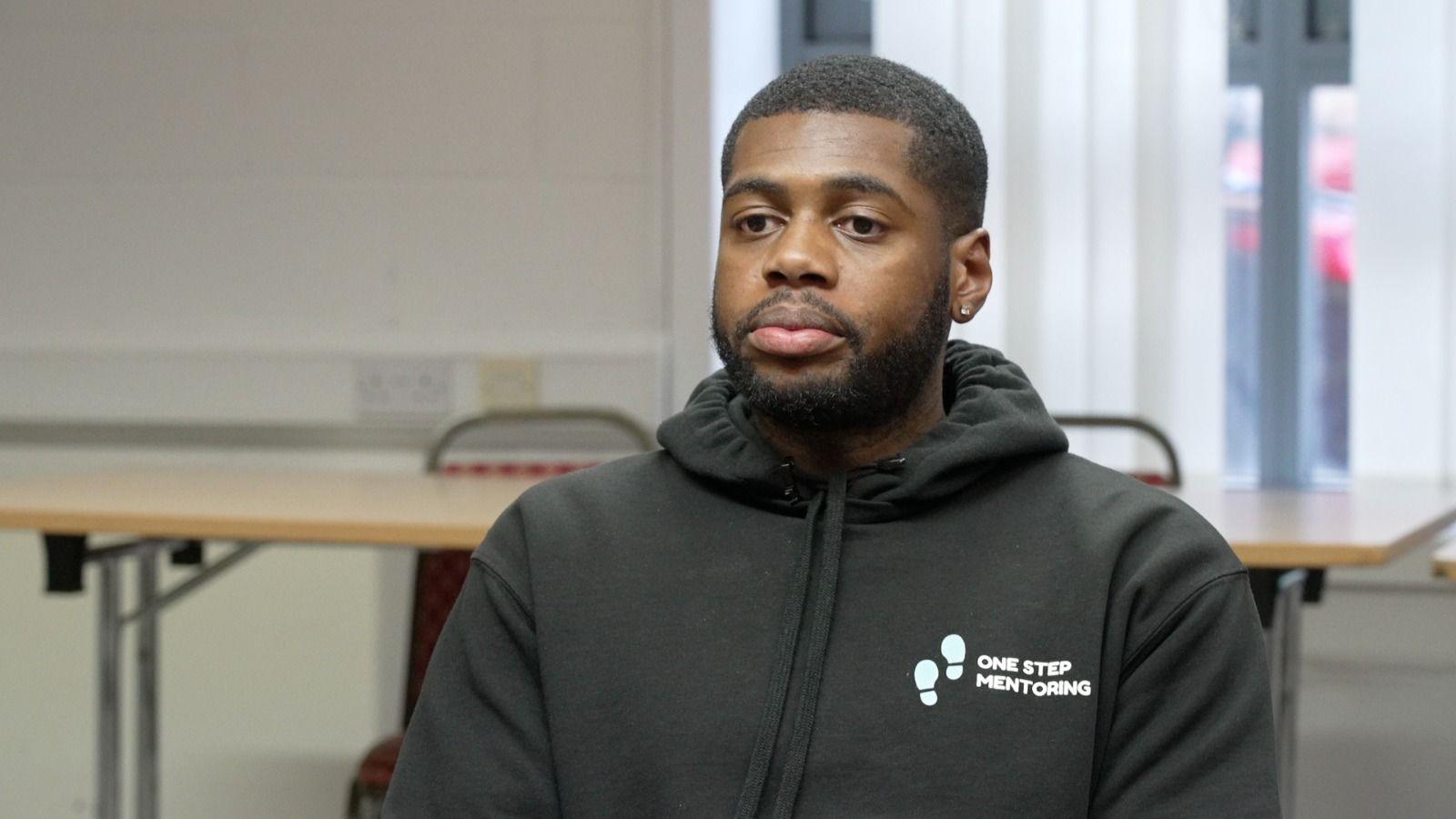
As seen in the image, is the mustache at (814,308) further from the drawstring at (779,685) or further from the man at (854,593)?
the drawstring at (779,685)

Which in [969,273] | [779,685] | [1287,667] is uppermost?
[969,273]

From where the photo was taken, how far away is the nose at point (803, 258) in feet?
3.08

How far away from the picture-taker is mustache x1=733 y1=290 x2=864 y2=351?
0.94 metres

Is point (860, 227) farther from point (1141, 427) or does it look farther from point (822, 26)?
point (822, 26)

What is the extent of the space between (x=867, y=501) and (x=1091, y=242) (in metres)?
1.77

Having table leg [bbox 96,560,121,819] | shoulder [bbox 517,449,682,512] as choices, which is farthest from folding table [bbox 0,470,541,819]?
shoulder [bbox 517,449,682,512]

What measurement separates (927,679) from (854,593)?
0.24ft

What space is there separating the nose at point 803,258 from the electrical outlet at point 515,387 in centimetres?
190

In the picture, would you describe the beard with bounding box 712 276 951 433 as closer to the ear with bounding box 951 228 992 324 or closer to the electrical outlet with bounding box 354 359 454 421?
the ear with bounding box 951 228 992 324

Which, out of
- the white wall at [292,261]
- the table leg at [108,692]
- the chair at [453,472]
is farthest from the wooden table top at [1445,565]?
the table leg at [108,692]

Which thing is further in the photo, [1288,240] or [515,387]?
[515,387]

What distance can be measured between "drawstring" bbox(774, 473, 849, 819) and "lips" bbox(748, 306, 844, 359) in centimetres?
11

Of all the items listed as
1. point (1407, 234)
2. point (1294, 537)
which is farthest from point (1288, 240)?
point (1294, 537)

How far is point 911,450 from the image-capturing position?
3.33 ft
